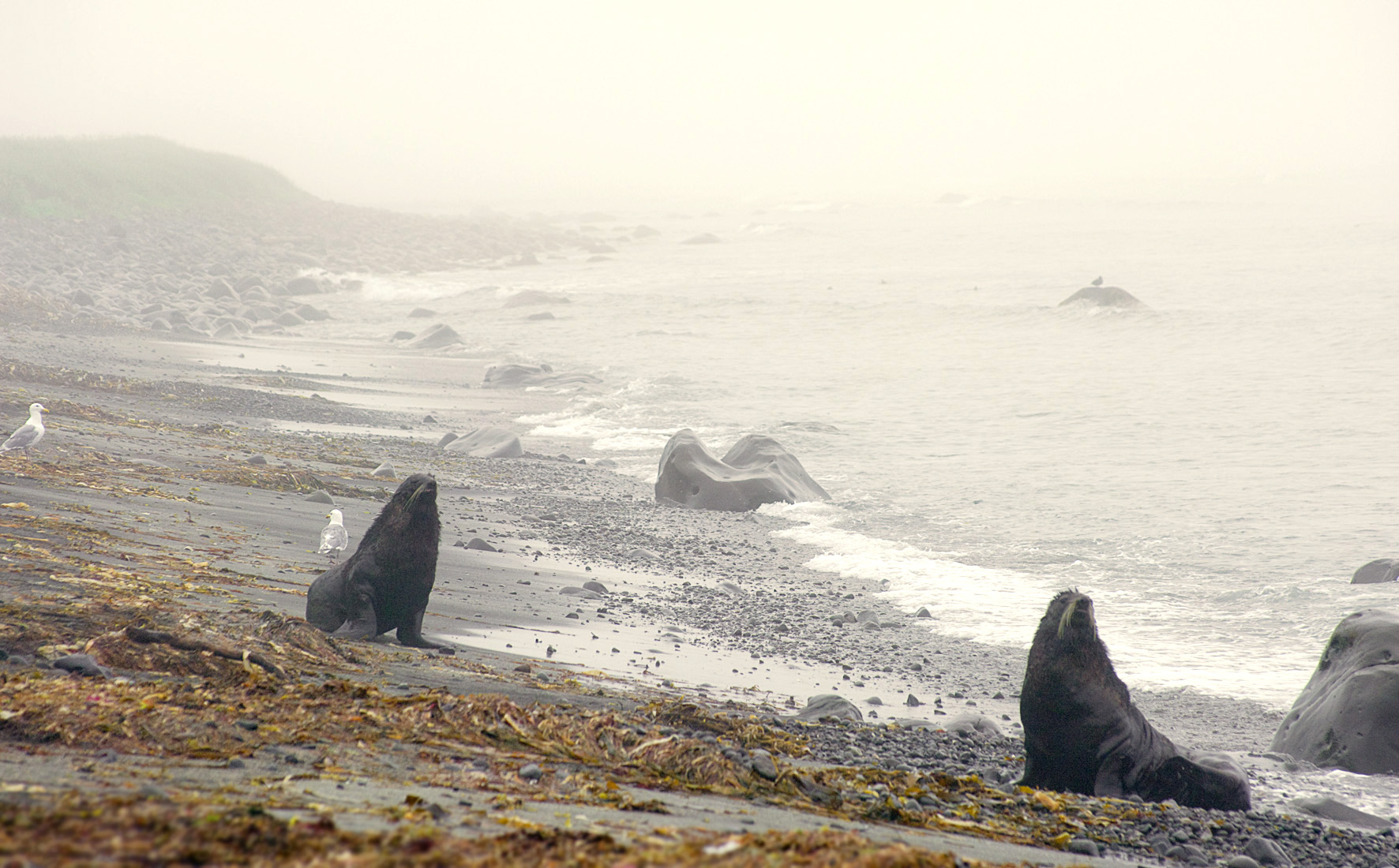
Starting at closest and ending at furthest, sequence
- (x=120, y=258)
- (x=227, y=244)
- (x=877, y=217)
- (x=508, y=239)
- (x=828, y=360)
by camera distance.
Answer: (x=828, y=360)
(x=120, y=258)
(x=227, y=244)
(x=508, y=239)
(x=877, y=217)

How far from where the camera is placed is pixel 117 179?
187 feet

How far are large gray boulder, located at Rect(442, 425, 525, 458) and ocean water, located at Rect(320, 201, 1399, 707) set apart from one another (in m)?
1.89

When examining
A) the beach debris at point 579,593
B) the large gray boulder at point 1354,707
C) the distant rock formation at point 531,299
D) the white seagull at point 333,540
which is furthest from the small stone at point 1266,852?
the distant rock formation at point 531,299

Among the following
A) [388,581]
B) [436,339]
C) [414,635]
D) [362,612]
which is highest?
[436,339]

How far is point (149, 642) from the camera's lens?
16.1 ft

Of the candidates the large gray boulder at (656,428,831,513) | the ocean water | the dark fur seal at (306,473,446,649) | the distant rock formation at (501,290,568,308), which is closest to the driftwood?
the dark fur seal at (306,473,446,649)

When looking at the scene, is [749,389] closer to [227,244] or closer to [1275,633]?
[1275,633]

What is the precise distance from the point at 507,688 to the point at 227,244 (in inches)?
1965

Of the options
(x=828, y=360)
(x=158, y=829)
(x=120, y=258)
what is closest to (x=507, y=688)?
(x=158, y=829)

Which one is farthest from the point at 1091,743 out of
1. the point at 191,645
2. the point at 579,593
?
the point at 579,593

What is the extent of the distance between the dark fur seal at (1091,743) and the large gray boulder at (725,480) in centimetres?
831

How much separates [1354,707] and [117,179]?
6484 cm

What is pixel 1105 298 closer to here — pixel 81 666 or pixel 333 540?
pixel 333 540

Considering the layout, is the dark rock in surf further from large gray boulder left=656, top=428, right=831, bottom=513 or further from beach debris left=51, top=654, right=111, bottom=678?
beach debris left=51, top=654, right=111, bottom=678
